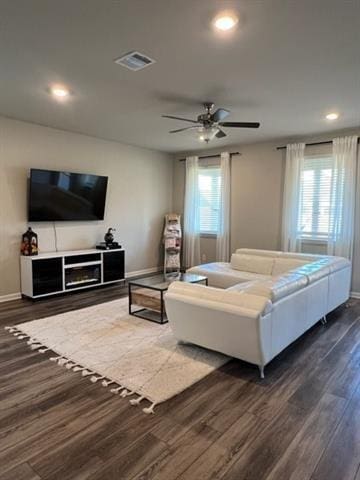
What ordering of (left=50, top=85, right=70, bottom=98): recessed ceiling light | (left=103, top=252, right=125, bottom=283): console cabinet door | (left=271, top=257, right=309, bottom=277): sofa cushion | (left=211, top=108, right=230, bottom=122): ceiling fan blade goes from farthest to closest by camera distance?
(left=103, top=252, right=125, bottom=283): console cabinet door, (left=271, top=257, right=309, bottom=277): sofa cushion, (left=211, top=108, right=230, bottom=122): ceiling fan blade, (left=50, top=85, right=70, bottom=98): recessed ceiling light

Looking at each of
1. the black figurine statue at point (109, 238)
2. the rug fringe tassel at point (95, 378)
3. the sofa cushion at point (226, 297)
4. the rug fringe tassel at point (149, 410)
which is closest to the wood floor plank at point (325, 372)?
the sofa cushion at point (226, 297)

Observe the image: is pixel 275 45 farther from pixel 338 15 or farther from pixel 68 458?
pixel 68 458

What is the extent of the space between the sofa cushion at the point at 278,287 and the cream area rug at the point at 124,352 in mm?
810

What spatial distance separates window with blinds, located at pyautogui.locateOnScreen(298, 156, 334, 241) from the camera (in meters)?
5.53

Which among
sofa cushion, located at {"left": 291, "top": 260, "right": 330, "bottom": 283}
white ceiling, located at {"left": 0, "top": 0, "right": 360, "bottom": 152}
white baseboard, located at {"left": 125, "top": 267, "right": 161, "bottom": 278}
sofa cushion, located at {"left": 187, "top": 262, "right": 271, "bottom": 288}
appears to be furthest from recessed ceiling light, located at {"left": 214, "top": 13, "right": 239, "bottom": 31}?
white baseboard, located at {"left": 125, "top": 267, "right": 161, "bottom": 278}

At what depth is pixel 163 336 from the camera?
3.60m

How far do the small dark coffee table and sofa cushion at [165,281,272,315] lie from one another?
978 mm

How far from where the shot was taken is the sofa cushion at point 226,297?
8.45 feet

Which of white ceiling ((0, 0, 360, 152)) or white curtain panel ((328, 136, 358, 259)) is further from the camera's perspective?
white curtain panel ((328, 136, 358, 259))

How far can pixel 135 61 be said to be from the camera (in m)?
2.93

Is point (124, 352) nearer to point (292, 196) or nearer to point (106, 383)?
point (106, 383)

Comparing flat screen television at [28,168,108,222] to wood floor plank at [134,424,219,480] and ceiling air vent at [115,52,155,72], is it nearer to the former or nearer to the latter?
ceiling air vent at [115,52,155,72]

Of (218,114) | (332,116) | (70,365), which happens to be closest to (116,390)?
(70,365)

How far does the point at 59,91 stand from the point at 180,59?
159cm
